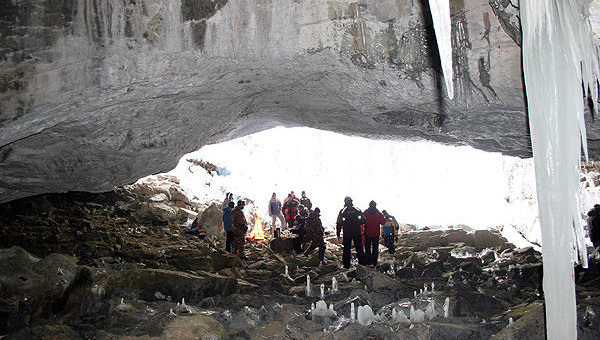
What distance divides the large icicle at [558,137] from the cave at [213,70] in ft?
1.32

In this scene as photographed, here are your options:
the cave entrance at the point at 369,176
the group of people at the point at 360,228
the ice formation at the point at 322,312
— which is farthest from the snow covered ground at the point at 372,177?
the ice formation at the point at 322,312

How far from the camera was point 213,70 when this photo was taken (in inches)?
210

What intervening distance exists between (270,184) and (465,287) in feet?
56.9

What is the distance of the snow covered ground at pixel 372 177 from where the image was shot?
18.6 m

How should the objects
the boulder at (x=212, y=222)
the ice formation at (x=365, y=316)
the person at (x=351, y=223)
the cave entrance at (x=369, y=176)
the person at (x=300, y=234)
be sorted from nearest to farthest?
the ice formation at (x=365, y=316)
the person at (x=351, y=223)
the person at (x=300, y=234)
the boulder at (x=212, y=222)
the cave entrance at (x=369, y=176)

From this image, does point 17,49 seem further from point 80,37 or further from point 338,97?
point 338,97

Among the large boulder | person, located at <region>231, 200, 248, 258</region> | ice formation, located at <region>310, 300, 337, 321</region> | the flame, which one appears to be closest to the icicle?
ice formation, located at <region>310, 300, 337, 321</region>

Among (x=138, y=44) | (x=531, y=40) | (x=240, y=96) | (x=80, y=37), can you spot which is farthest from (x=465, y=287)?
(x=80, y=37)

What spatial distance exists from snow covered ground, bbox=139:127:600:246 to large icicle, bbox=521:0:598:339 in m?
13.0

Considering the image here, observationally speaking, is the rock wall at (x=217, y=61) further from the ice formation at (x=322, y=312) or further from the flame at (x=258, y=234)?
the flame at (x=258, y=234)

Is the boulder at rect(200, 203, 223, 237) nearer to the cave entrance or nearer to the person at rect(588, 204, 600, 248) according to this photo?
the cave entrance

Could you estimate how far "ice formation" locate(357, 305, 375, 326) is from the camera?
5.07m

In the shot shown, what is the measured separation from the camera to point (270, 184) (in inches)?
912

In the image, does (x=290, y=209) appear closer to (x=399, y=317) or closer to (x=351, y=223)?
(x=351, y=223)
